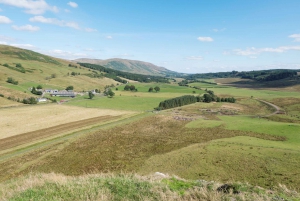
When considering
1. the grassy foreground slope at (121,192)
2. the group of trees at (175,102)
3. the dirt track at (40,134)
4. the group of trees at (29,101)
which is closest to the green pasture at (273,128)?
the dirt track at (40,134)

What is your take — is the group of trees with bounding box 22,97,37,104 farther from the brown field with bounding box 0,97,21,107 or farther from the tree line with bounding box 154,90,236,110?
the tree line with bounding box 154,90,236,110

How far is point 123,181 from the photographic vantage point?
1307 centimetres

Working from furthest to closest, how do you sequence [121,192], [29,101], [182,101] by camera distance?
[182,101], [29,101], [121,192]

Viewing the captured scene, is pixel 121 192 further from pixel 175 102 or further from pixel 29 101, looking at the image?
pixel 29 101

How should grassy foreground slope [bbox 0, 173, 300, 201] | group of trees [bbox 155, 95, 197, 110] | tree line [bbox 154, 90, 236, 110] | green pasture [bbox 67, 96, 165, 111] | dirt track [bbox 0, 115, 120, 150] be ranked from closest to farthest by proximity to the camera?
grassy foreground slope [bbox 0, 173, 300, 201], dirt track [bbox 0, 115, 120, 150], green pasture [bbox 67, 96, 165, 111], group of trees [bbox 155, 95, 197, 110], tree line [bbox 154, 90, 236, 110]

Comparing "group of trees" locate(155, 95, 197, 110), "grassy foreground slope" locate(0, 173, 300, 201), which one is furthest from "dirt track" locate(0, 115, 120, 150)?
"group of trees" locate(155, 95, 197, 110)

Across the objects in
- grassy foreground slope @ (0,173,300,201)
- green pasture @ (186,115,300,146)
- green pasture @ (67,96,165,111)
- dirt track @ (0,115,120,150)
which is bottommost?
dirt track @ (0,115,120,150)

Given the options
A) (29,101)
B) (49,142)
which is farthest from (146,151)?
(29,101)

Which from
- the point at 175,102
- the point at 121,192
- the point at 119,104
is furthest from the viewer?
the point at 175,102

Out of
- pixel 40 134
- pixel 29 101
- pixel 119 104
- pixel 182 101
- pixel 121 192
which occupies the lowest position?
pixel 40 134

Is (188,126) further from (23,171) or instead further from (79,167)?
(23,171)

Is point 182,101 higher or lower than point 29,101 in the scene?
higher

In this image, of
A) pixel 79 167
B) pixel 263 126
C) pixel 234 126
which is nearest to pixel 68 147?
pixel 79 167

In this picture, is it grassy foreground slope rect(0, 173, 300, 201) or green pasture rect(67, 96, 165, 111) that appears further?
green pasture rect(67, 96, 165, 111)
